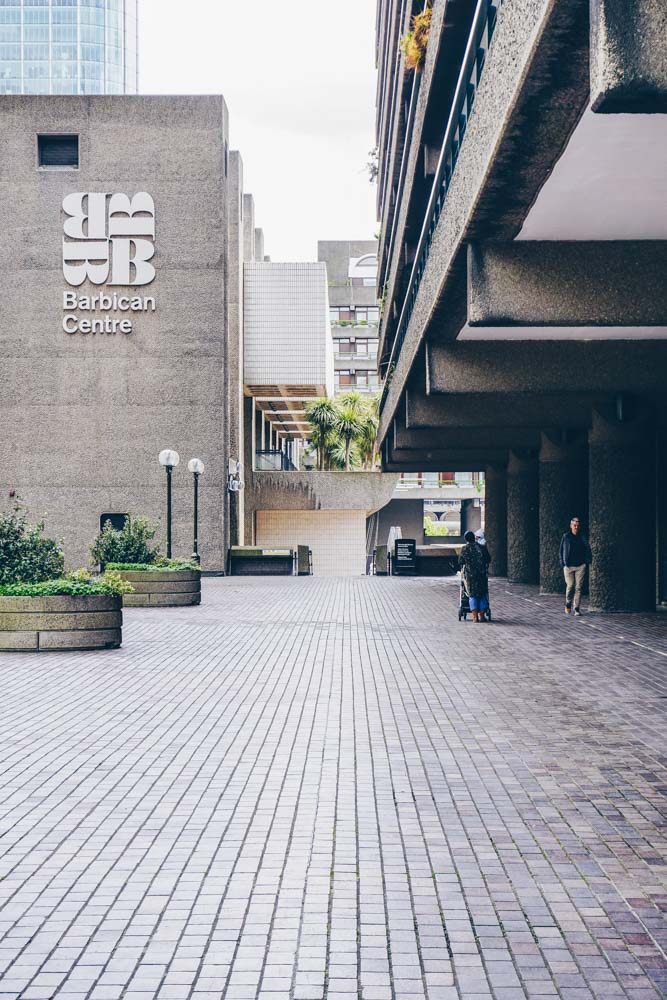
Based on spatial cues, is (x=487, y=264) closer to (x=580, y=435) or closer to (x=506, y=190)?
(x=506, y=190)

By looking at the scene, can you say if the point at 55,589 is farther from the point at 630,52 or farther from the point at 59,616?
the point at 630,52

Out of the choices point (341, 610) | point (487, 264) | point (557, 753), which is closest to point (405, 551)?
point (341, 610)

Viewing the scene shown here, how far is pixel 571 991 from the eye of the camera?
172 inches

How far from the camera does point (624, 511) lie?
21.9 meters

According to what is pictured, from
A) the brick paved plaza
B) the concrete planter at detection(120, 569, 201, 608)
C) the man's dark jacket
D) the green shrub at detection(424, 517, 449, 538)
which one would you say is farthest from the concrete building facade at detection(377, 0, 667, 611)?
the green shrub at detection(424, 517, 449, 538)

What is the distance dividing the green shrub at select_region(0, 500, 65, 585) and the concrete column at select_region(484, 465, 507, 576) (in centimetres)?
2363

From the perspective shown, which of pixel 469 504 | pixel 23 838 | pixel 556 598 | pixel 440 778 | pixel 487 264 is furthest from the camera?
pixel 469 504

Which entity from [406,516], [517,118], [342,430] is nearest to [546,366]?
[517,118]

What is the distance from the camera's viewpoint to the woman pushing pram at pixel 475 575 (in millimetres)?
20188

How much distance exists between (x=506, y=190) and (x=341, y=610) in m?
14.5

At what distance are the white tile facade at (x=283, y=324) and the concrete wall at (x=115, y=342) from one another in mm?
5754

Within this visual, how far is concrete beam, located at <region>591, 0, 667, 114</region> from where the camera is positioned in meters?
5.31

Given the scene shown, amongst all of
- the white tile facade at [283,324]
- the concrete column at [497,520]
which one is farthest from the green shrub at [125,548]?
the white tile facade at [283,324]

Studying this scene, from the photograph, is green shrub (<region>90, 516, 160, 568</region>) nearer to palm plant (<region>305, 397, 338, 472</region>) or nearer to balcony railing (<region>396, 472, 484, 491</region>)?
palm plant (<region>305, 397, 338, 472</region>)
